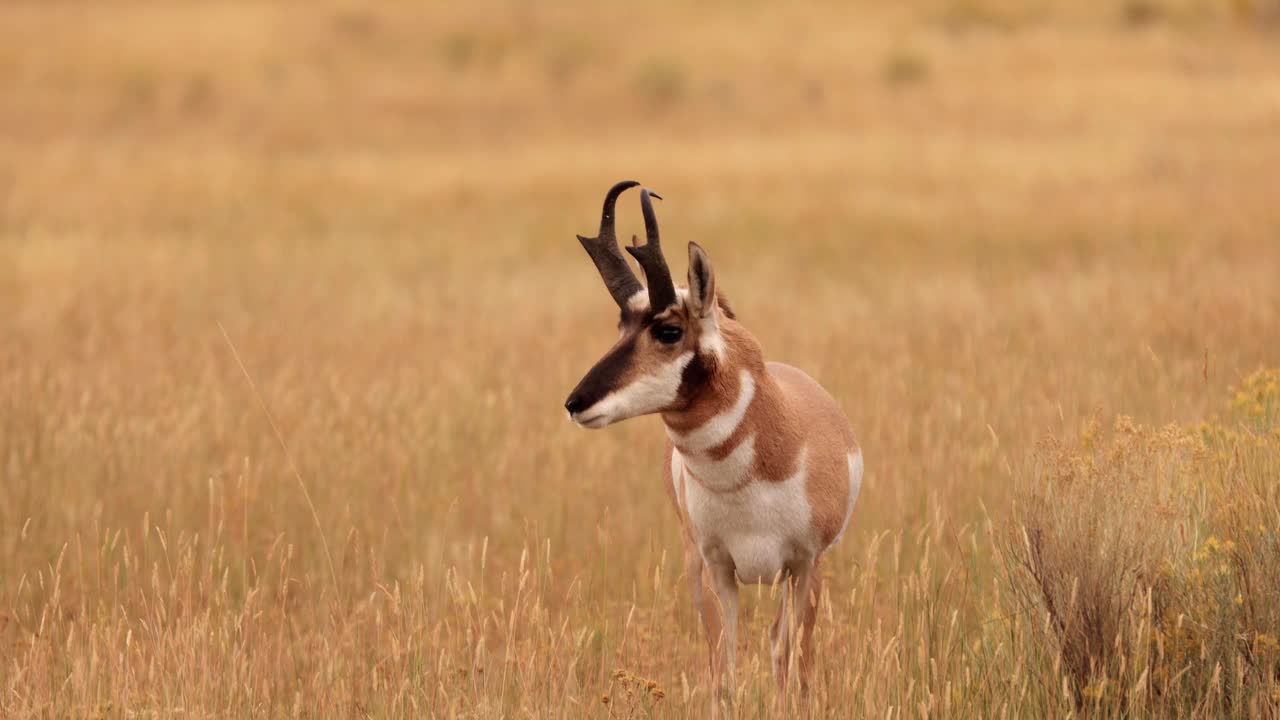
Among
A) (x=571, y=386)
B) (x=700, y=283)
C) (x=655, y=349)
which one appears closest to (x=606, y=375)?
(x=655, y=349)

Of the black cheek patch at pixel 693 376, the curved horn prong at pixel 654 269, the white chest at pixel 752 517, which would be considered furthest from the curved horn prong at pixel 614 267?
the white chest at pixel 752 517

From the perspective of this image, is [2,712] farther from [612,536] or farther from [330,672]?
[612,536]

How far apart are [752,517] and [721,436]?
15.1 inches

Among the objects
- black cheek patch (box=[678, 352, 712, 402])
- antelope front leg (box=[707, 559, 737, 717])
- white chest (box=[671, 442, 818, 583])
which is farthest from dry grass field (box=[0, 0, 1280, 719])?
black cheek patch (box=[678, 352, 712, 402])

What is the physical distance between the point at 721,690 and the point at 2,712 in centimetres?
266

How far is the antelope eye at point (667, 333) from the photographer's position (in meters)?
5.43

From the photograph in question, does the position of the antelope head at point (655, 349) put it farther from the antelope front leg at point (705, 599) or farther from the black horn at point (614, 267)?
the antelope front leg at point (705, 599)

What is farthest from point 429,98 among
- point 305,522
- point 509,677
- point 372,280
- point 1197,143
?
point 509,677

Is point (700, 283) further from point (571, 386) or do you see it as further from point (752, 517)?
point (571, 386)

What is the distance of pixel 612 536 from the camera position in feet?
26.6

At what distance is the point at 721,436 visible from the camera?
554 centimetres

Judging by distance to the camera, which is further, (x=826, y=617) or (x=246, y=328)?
(x=246, y=328)

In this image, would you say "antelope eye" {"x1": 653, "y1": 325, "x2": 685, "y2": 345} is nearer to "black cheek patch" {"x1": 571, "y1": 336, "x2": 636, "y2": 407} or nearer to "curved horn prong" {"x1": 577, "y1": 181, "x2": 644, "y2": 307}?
"black cheek patch" {"x1": 571, "y1": 336, "x2": 636, "y2": 407}

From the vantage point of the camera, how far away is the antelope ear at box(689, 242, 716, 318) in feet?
17.4
